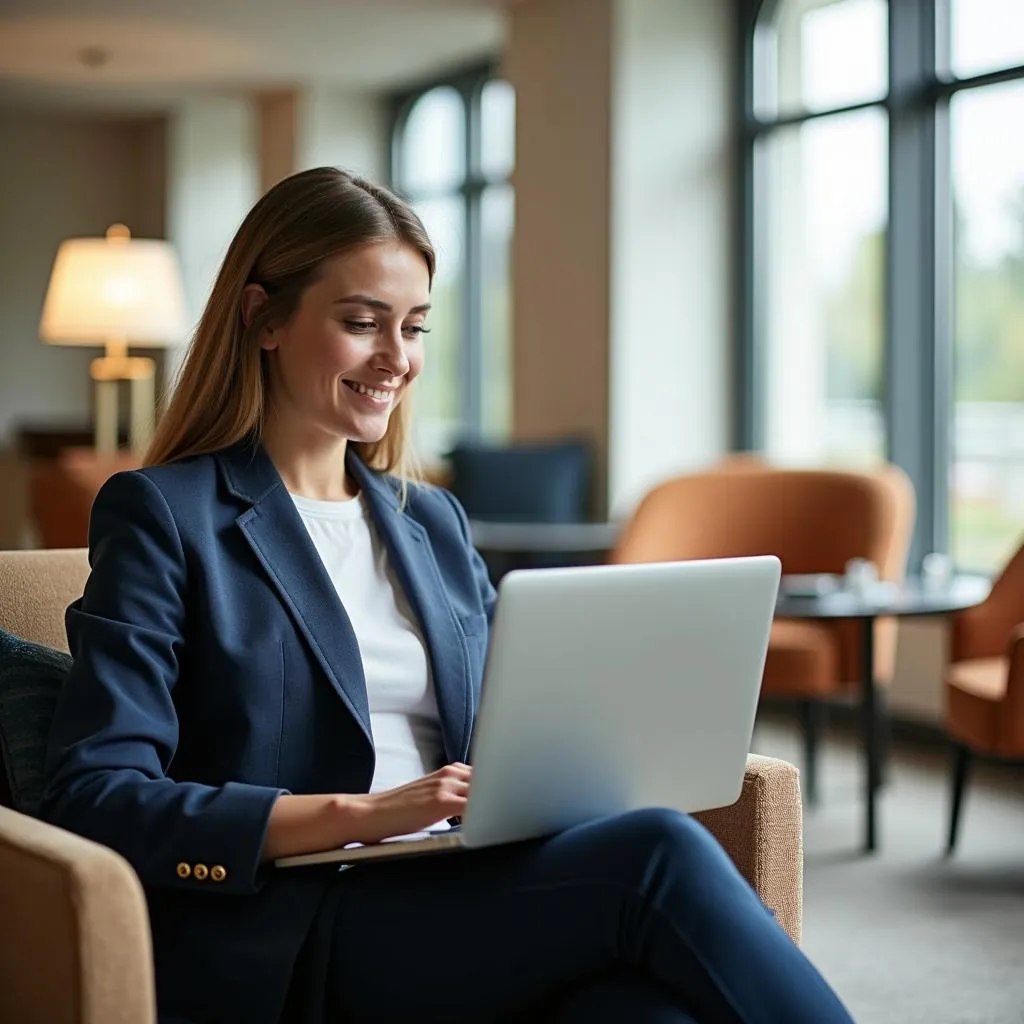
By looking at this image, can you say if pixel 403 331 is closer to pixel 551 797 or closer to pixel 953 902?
pixel 551 797

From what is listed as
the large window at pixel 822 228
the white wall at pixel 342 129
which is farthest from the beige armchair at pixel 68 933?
the white wall at pixel 342 129

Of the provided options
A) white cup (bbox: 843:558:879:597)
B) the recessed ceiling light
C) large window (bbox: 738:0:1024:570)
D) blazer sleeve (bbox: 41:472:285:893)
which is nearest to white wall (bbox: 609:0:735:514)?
large window (bbox: 738:0:1024:570)

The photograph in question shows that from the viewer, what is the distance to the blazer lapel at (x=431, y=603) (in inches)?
74.5

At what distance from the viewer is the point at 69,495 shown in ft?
19.6

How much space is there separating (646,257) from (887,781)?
2491 mm

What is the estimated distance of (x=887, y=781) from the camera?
4.84m

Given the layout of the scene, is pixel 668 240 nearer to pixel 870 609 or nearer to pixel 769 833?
pixel 870 609

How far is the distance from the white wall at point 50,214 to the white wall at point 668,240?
579 centimetres

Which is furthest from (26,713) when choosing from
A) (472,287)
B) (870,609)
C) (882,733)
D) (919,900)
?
(472,287)

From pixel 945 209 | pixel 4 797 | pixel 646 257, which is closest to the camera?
pixel 4 797

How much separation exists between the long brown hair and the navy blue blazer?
6 centimetres

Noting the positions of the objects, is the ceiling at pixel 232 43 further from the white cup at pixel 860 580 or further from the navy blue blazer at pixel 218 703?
the navy blue blazer at pixel 218 703

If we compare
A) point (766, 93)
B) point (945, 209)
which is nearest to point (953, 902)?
point (945, 209)

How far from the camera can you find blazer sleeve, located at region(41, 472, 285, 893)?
1.57 m
